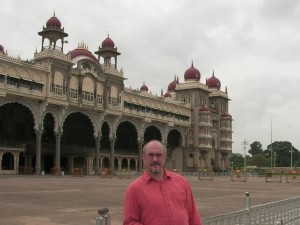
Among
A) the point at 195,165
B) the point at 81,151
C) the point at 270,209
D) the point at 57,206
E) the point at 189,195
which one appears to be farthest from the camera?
the point at 195,165

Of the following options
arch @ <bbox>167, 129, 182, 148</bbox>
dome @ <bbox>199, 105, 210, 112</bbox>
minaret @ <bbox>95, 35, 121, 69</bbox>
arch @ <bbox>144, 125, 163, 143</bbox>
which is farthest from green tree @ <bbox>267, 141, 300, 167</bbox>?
minaret @ <bbox>95, 35, 121, 69</bbox>

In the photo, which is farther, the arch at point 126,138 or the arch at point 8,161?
the arch at point 126,138

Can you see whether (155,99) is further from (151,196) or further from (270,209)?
(151,196)

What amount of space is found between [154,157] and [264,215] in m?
4.88

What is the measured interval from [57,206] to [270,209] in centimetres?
848

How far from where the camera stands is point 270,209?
8.56m

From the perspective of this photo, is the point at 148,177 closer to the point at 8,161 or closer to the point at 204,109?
the point at 8,161

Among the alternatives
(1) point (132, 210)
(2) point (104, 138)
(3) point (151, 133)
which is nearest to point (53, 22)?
(2) point (104, 138)

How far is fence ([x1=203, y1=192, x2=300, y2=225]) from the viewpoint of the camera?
20.9ft

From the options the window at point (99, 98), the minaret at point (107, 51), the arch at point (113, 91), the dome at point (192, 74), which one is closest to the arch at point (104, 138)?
the arch at point (113, 91)

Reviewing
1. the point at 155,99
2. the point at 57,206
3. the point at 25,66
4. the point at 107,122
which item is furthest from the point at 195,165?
the point at 57,206

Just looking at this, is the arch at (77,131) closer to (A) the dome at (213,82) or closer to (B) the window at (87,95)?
(B) the window at (87,95)

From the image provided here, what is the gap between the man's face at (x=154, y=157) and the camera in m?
4.33

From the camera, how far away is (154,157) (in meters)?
4.38
